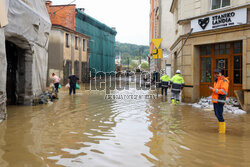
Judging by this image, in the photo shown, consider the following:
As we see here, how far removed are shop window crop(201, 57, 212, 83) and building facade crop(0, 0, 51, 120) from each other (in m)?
7.81

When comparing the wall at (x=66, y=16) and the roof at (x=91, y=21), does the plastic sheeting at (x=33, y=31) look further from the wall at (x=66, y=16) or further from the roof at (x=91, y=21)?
the roof at (x=91, y=21)

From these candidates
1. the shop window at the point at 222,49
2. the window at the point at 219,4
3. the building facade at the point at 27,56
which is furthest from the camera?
the shop window at the point at 222,49

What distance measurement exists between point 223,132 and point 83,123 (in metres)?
3.83

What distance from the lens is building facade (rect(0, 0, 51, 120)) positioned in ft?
34.5

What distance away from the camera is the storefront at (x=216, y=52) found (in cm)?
1028

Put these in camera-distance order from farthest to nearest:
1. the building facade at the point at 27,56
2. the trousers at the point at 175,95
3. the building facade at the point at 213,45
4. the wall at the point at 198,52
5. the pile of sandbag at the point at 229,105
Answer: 1. the trousers at the point at 175,95
2. the building facade at the point at 27,56
3. the building facade at the point at 213,45
4. the wall at the point at 198,52
5. the pile of sandbag at the point at 229,105

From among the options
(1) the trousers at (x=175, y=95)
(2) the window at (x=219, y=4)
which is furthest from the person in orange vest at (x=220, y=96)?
(2) the window at (x=219, y=4)

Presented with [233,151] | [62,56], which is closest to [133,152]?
[233,151]

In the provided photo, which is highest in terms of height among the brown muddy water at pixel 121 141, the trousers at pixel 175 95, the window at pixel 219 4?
the window at pixel 219 4

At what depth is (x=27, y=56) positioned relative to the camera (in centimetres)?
1155

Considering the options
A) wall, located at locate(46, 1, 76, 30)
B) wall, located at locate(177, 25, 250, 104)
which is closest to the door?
wall, located at locate(177, 25, 250, 104)

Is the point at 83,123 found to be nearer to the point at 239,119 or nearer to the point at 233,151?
the point at 233,151

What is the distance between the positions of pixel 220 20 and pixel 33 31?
26.2 feet

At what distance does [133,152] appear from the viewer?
15.9ft
